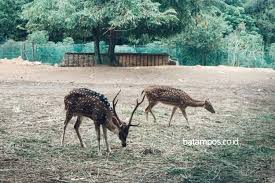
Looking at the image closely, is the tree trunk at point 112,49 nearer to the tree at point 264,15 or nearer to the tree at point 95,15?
the tree at point 95,15

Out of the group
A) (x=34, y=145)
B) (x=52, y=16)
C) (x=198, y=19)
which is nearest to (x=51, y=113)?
(x=34, y=145)

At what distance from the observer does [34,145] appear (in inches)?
321

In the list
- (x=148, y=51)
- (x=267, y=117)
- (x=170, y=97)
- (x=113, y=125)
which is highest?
(x=148, y=51)

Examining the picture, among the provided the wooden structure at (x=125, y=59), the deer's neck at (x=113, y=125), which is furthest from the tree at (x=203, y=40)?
the deer's neck at (x=113, y=125)

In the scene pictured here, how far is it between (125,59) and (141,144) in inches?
761

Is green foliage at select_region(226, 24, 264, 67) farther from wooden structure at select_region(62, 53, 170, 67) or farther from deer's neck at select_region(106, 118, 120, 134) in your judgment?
deer's neck at select_region(106, 118, 120, 134)

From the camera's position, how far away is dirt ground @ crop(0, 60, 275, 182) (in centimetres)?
672

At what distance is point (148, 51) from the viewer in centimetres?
3347

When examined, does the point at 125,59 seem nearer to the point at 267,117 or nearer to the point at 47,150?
the point at 267,117

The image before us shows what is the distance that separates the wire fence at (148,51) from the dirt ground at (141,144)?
1536cm

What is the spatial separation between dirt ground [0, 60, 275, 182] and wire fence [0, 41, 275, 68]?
1536cm

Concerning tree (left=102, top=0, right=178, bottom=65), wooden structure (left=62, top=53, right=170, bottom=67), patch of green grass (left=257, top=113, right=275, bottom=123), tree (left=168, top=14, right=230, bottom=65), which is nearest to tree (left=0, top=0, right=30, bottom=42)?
wooden structure (left=62, top=53, right=170, bottom=67)

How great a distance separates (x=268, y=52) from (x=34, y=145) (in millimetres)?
32834

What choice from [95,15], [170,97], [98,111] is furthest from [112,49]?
[98,111]
